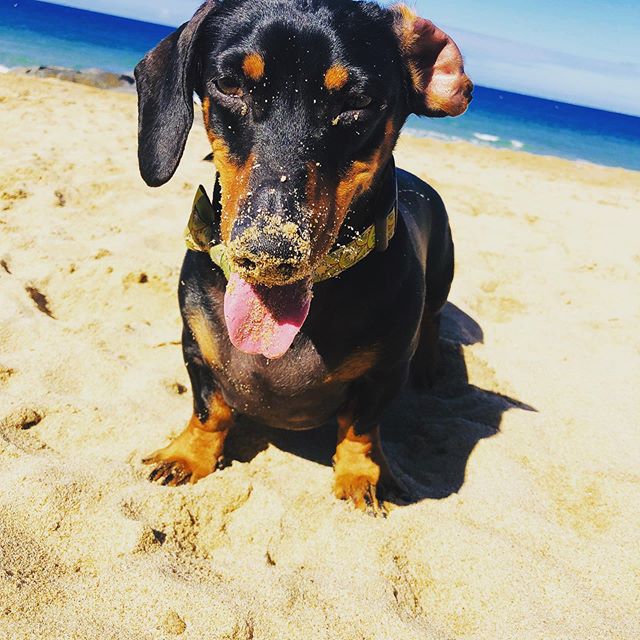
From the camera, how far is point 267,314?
209 cm

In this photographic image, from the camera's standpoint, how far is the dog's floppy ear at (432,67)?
242cm

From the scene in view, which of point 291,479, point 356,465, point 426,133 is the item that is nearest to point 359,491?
point 356,465

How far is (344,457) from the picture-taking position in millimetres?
2742

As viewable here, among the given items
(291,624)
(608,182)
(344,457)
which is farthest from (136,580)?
(608,182)

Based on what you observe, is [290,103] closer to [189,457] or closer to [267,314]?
[267,314]

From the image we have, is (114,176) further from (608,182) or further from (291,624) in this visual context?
(608,182)

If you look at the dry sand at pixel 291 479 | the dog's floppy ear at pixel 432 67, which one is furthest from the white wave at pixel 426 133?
the dog's floppy ear at pixel 432 67

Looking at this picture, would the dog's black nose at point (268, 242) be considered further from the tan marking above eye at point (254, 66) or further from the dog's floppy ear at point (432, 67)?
the dog's floppy ear at point (432, 67)

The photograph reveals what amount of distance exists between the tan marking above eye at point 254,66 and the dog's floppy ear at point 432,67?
0.65 meters

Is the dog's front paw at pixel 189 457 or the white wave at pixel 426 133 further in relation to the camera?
the white wave at pixel 426 133

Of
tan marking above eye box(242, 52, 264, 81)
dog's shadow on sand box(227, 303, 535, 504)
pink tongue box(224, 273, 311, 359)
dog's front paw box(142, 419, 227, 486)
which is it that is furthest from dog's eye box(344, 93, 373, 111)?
dog's shadow on sand box(227, 303, 535, 504)

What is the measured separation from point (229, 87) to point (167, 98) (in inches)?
13.5

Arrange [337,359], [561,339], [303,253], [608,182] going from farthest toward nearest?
[608,182] → [561,339] → [337,359] → [303,253]

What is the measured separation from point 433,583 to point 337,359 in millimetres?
842
